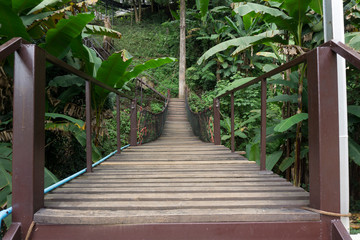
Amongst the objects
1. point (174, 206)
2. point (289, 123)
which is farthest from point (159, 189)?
point (289, 123)

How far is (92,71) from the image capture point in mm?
4254

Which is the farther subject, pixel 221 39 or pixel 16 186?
pixel 221 39

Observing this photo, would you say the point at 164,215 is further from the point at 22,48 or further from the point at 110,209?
the point at 22,48

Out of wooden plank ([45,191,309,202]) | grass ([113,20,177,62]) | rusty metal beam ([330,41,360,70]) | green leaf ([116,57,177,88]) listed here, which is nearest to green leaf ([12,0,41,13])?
green leaf ([116,57,177,88])

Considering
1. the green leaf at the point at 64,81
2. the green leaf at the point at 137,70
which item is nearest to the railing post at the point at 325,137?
the green leaf at the point at 64,81

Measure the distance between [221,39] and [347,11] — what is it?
1030 centimetres

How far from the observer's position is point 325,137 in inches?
53.7

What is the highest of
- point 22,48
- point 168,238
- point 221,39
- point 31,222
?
point 221,39

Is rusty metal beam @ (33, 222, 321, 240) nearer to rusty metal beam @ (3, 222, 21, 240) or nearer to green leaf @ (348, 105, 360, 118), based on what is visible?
rusty metal beam @ (3, 222, 21, 240)

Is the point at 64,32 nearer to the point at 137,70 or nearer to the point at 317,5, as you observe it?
the point at 137,70

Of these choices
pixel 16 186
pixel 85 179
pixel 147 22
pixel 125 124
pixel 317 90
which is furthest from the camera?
pixel 147 22

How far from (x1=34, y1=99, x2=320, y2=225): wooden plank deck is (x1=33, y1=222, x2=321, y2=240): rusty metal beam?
0.03m

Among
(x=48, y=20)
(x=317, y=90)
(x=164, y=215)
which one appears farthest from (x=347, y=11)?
(x=48, y=20)

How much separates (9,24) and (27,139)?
2191 millimetres
